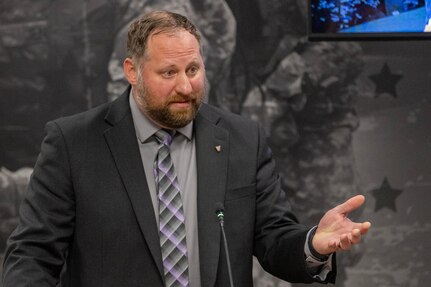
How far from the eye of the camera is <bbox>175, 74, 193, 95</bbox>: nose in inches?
106

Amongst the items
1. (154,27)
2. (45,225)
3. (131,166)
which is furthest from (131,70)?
(45,225)

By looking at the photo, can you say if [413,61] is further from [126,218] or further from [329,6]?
[126,218]

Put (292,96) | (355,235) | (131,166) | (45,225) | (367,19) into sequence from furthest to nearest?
(292,96) < (367,19) < (131,166) < (45,225) < (355,235)

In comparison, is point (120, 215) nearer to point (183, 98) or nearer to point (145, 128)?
point (145, 128)

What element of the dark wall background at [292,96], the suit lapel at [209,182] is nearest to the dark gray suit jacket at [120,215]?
the suit lapel at [209,182]

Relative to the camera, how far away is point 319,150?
473cm

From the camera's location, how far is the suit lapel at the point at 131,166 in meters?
2.69

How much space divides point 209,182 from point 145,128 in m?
0.29

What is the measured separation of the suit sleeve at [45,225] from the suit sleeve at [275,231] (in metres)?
0.66

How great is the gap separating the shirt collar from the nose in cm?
21

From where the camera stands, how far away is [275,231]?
9.32ft

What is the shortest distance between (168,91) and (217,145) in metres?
0.30

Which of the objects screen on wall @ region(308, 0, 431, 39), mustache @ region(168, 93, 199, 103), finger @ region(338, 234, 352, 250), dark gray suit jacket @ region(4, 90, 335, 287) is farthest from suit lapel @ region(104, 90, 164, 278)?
Result: screen on wall @ region(308, 0, 431, 39)

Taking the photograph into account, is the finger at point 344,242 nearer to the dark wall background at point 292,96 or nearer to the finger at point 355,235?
the finger at point 355,235
